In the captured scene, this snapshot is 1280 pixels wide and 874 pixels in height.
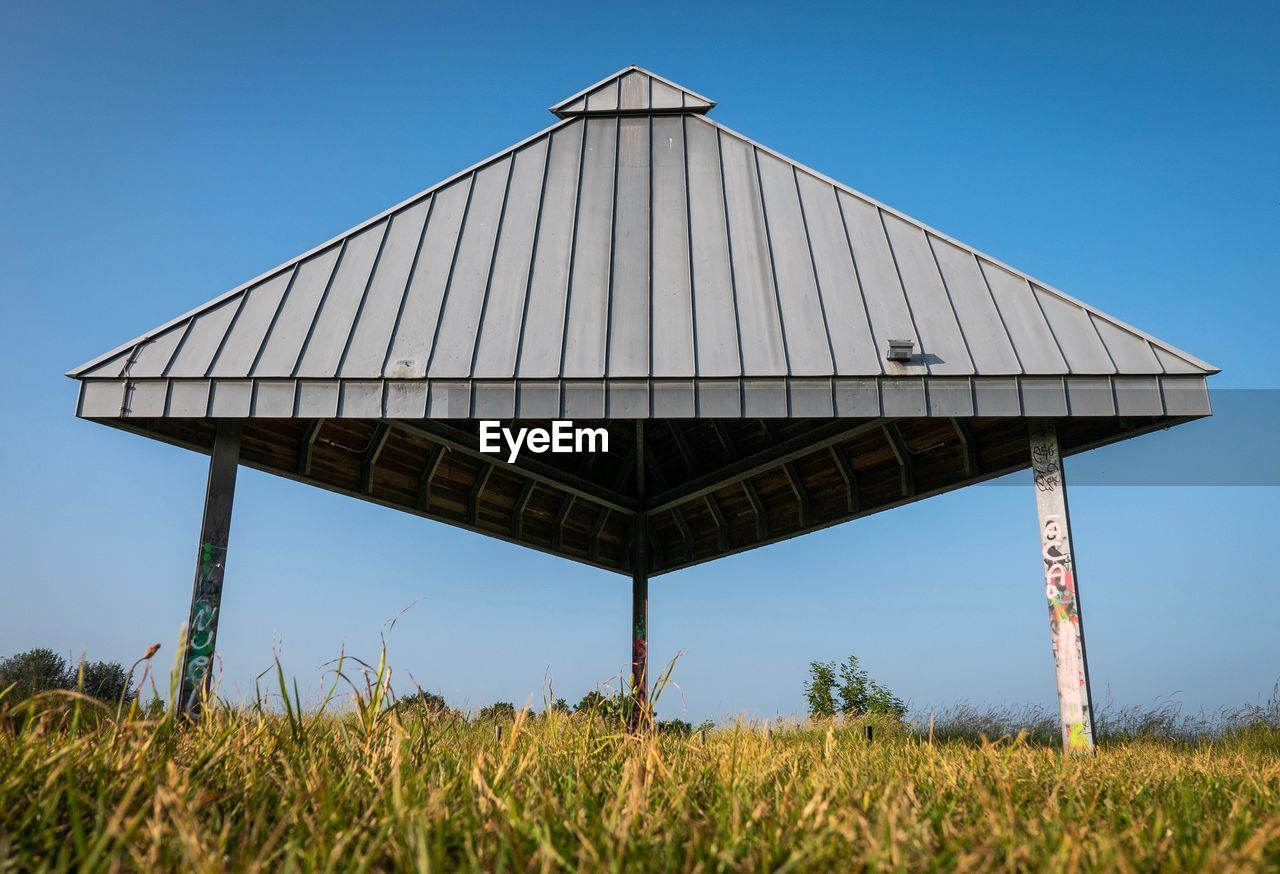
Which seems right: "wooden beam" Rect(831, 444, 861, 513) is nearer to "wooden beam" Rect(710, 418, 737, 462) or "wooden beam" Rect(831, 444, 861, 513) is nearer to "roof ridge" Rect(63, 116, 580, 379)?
"wooden beam" Rect(710, 418, 737, 462)

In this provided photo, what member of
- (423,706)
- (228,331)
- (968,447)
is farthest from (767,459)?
(423,706)

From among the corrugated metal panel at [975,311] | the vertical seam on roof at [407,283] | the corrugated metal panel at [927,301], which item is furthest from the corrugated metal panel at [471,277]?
the corrugated metal panel at [975,311]

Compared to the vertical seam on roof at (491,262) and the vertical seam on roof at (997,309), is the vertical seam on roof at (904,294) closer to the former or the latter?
the vertical seam on roof at (997,309)

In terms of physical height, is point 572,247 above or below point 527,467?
above

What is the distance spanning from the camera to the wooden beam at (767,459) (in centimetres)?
964

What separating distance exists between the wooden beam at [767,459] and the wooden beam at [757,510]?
2.95 feet

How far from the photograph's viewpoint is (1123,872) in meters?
1.92

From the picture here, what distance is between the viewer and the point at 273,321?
27.2ft

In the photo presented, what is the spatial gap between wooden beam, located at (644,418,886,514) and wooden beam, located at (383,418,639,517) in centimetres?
67

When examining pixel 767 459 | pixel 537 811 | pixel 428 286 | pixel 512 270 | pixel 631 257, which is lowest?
pixel 537 811

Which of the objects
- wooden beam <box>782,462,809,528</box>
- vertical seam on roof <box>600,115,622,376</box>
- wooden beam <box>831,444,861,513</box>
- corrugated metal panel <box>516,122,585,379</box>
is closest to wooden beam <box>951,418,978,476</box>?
wooden beam <box>831,444,861,513</box>

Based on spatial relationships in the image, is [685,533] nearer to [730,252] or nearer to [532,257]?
[730,252]

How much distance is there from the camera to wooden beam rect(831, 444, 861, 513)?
11.0 metres

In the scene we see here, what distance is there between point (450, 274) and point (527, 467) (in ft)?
10.4
